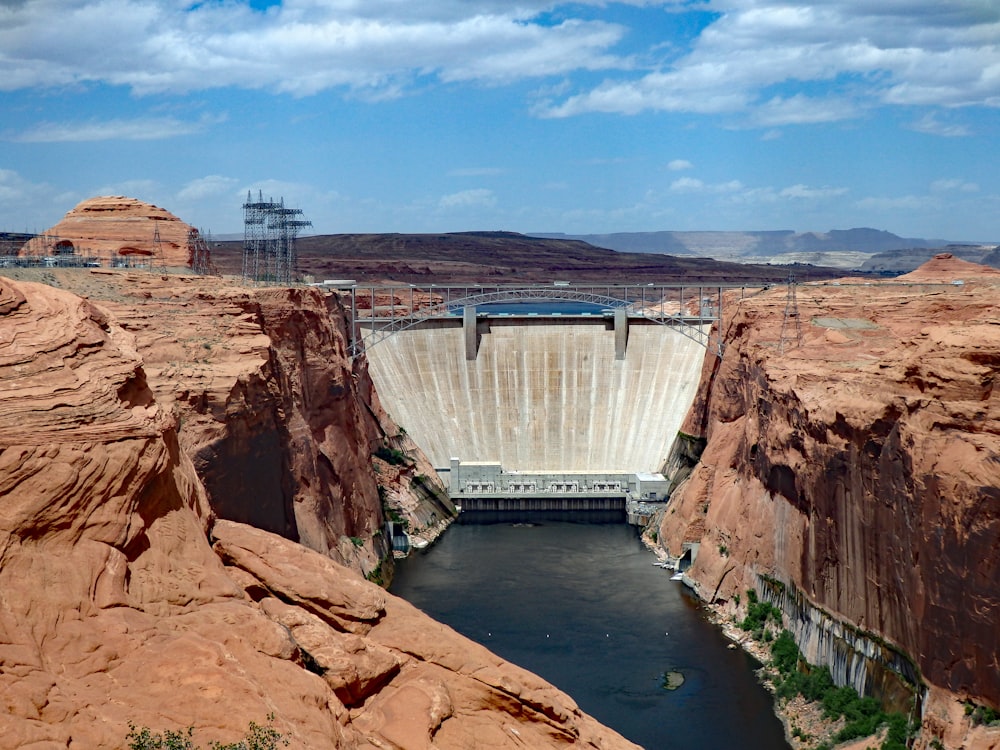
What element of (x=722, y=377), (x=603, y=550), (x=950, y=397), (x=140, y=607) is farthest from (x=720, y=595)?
(x=140, y=607)

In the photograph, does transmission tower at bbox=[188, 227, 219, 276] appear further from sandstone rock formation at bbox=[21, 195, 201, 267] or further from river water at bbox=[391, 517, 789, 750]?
river water at bbox=[391, 517, 789, 750]

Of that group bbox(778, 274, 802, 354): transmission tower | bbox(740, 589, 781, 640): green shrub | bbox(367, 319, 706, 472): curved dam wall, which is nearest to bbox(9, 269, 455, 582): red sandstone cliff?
bbox(367, 319, 706, 472): curved dam wall

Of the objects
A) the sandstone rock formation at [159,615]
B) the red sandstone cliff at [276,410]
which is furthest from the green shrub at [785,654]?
the sandstone rock formation at [159,615]

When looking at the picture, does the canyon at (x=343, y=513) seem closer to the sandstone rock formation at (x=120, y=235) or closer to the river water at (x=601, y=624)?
the river water at (x=601, y=624)

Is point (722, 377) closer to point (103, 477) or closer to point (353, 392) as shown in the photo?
point (353, 392)

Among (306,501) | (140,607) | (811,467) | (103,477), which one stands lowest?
(306,501)

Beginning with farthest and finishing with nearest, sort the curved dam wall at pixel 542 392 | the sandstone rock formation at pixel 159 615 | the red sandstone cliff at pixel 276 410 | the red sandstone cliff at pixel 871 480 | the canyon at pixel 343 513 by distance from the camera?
the curved dam wall at pixel 542 392 < the red sandstone cliff at pixel 276 410 < the red sandstone cliff at pixel 871 480 < the canyon at pixel 343 513 < the sandstone rock formation at pixel 159 615
